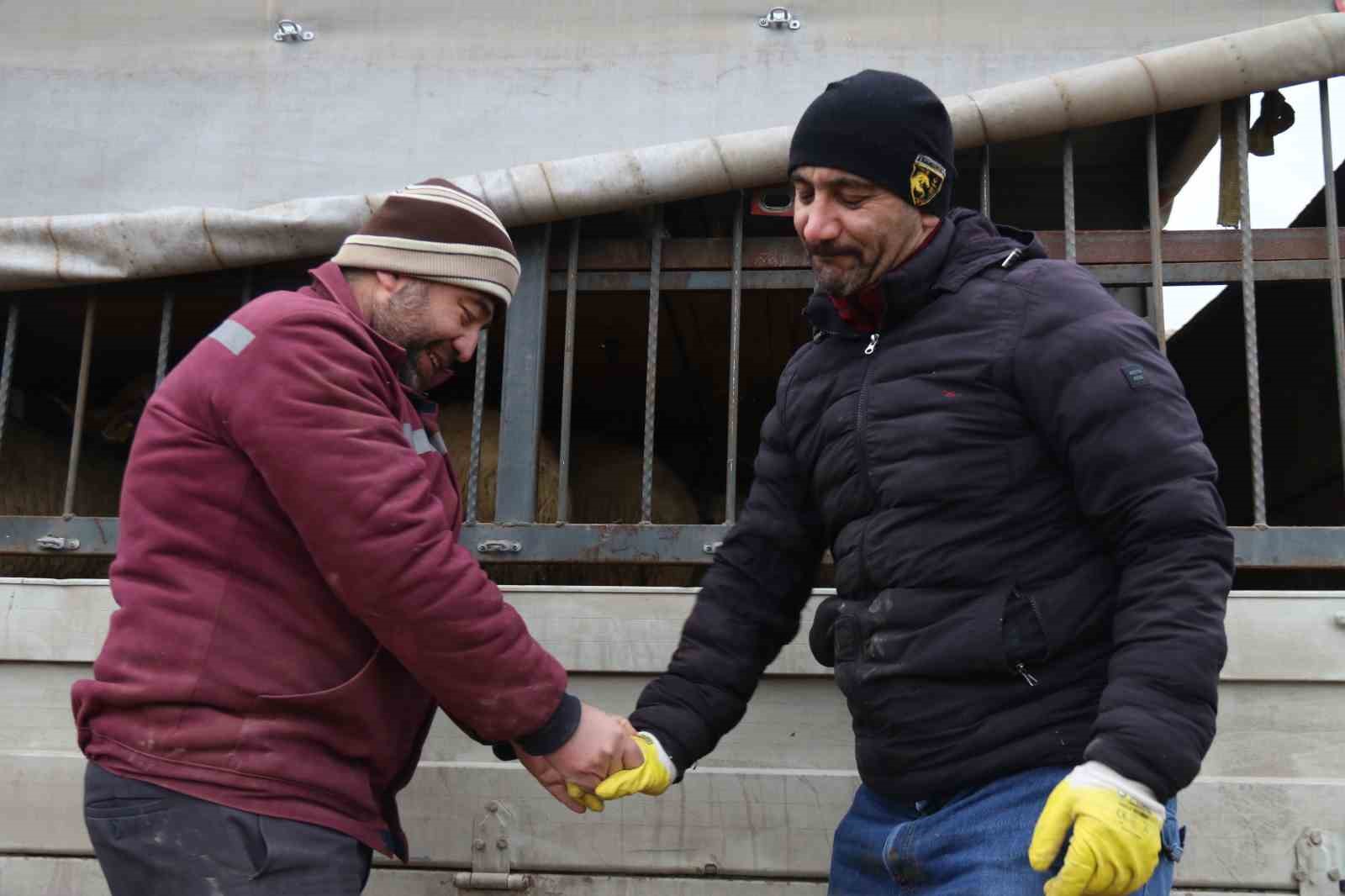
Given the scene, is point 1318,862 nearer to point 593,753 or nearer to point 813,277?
point 593,753

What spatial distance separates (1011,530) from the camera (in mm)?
2066

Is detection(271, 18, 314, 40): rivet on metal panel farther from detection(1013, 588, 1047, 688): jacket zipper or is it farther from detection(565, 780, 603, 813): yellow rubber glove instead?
detection(1013, 588, 1047, 688): jacket zipper

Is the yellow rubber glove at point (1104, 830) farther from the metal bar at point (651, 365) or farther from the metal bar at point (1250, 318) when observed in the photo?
the metal bar at point (651, 365)

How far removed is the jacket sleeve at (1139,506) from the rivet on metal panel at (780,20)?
5.46 feet

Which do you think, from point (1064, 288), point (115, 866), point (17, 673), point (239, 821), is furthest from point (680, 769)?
point (17, 673)

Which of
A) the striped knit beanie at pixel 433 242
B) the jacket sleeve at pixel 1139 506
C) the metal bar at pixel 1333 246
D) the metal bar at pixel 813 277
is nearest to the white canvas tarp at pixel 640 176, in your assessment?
the metal bar at pixel 1333 246

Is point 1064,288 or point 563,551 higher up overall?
point 1064,288

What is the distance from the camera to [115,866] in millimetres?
2121

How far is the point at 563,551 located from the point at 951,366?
4.97ft

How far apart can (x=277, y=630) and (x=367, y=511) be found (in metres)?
0.27

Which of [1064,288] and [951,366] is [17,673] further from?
[1064,288]

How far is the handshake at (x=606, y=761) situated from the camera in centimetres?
239

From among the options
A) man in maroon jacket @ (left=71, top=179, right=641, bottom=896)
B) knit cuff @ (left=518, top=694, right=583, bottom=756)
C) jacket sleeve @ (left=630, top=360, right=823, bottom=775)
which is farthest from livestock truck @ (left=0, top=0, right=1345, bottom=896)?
man in maroon jacket @ (left=71, top=179, right=641, bottom=896)

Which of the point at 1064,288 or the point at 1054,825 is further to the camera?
the point at 1064,288
